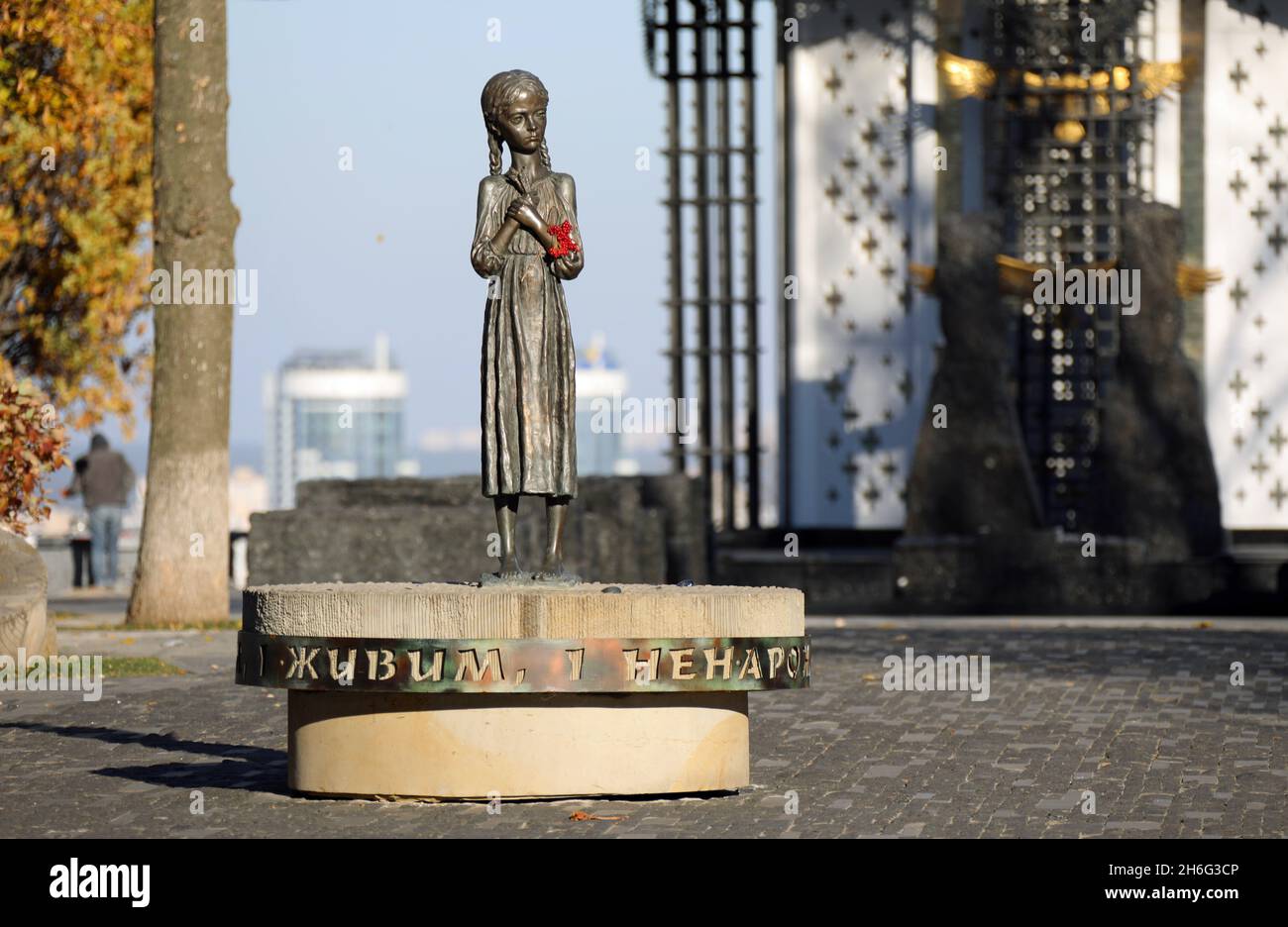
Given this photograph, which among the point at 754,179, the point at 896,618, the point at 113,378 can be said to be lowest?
the point at 896,618

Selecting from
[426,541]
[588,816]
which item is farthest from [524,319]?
[426,541]

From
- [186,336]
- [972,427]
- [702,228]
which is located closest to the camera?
[186,336]

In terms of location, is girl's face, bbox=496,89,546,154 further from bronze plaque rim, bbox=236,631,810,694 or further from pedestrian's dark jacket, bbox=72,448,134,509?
pedestrian's dark jacket, bbox=72,448,134,509

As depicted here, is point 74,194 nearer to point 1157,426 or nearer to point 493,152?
point 1157,426

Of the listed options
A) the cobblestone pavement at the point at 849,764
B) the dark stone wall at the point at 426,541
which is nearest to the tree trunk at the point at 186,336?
the dark stone wall at the point at 426,541

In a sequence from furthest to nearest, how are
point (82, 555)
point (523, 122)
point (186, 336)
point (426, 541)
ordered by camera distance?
point (82, 555)
point (426, 541)
point (186, 336)
point (523, 122)

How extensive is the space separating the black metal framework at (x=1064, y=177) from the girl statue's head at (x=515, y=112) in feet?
56.4

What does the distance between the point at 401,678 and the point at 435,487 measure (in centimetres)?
1284

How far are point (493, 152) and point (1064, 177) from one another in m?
18.5

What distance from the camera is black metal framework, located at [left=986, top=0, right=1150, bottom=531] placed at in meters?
27.0

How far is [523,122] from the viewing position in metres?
9.93

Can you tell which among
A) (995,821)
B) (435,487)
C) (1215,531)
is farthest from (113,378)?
(995,821)

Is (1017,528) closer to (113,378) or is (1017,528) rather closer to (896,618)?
(896,618)
